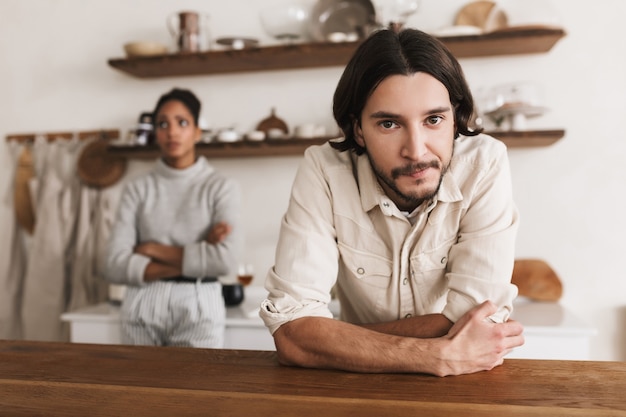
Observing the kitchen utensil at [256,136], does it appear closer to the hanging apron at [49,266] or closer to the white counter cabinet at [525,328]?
the white counter cabinet at [525,328]

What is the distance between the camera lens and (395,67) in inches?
49.7

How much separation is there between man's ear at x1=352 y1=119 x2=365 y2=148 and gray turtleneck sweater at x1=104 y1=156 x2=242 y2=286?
951 mm

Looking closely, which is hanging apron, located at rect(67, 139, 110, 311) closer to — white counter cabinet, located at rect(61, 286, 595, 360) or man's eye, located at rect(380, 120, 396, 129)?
white counter cabinet, located at rect(61, 286, 595, 360)

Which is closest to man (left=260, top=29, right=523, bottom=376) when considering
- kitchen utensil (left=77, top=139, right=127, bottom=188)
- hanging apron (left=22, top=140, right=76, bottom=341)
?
kitchen utensil (left=77, top=139, right=127, bottom=188)

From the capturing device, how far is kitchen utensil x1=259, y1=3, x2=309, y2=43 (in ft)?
9.46

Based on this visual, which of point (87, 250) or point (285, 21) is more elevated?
point (285, 21)

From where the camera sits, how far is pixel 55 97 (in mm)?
3285

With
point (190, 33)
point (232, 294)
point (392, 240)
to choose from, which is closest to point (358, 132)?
point (392, 240)

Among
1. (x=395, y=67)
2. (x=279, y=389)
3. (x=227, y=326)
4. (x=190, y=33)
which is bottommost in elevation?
(x=227, y=326)

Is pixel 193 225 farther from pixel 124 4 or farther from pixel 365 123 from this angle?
pixel 124 4

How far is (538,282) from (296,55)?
1440mm

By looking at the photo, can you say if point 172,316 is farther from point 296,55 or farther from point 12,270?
point 12,270

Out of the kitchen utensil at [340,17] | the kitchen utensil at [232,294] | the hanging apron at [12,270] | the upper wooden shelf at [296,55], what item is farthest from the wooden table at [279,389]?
the hanging apron at [12,270]

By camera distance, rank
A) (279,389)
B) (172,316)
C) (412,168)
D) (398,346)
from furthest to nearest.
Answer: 1. (172,316)
2. (412,168)
3. (398,346)
4. (279,389)
